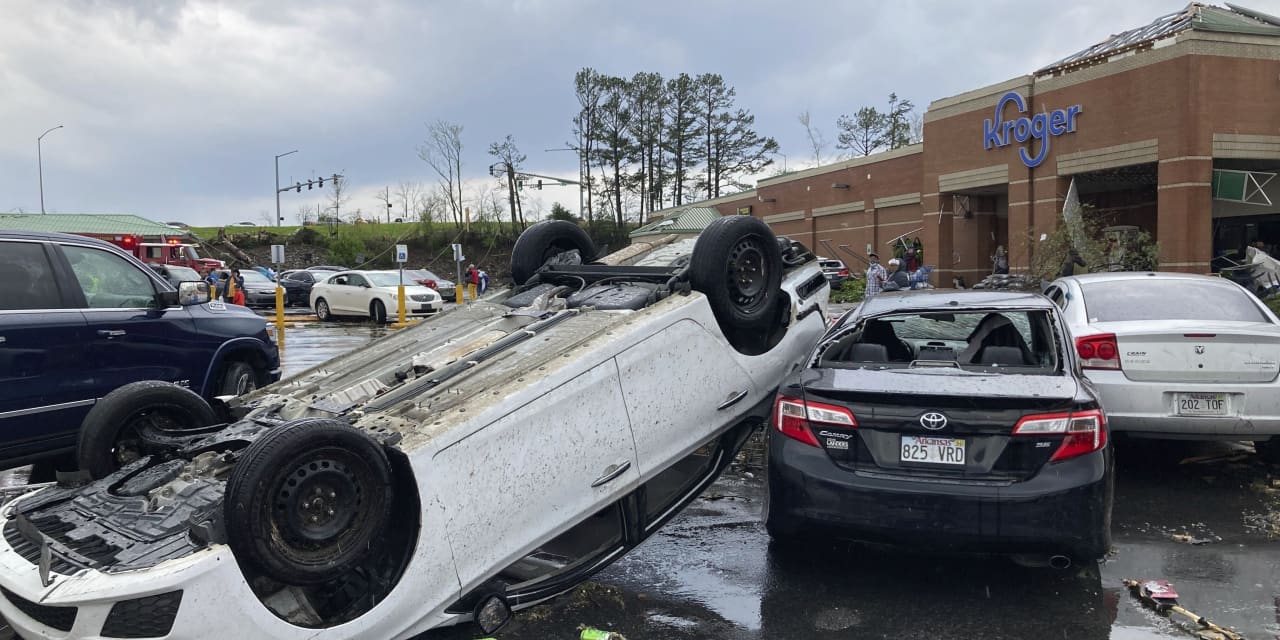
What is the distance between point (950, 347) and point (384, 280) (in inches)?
784

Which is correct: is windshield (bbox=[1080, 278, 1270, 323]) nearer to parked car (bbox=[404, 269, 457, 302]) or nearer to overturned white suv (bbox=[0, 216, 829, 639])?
overturned white suv (bbox=[0, 216, 829, 639])

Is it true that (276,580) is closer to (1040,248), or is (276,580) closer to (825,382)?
(825,382)

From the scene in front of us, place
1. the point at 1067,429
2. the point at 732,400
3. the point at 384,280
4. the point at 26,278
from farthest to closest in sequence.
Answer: the point at 384,280
the point at 26,278
the point at 732,400
the point at 1067,429

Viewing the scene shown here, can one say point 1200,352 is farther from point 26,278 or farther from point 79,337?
point 26,278

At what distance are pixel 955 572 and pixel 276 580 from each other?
327 centimetres

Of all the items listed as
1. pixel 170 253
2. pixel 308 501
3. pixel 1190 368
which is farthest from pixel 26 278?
pixel 170 253

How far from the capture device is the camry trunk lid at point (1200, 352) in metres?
5.51

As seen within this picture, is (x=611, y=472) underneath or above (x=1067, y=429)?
underneath

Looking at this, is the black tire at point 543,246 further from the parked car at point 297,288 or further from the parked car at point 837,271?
the parked car at point 297,288

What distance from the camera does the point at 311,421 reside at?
3006mm

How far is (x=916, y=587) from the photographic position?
13.9ft

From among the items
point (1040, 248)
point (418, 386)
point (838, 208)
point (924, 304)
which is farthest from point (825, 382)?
point (838, 208)

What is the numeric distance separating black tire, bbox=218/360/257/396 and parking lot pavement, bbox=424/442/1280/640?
389cm

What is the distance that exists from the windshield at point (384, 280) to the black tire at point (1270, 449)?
2010 cm
